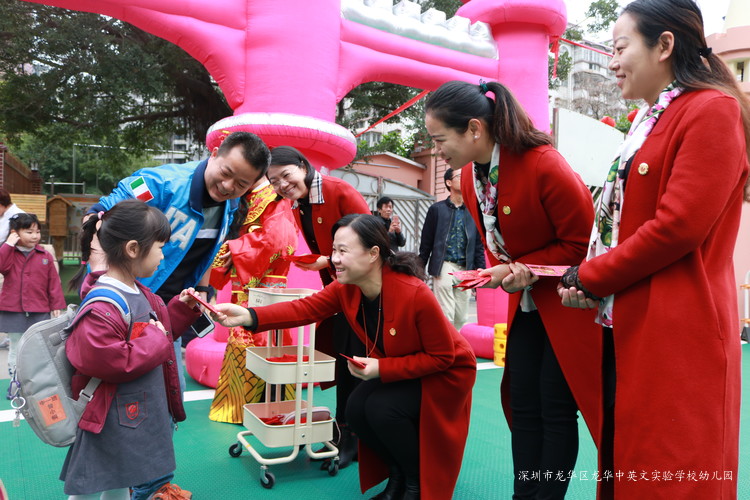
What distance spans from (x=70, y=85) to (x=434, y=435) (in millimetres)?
8244

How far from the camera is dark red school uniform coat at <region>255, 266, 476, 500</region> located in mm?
2090

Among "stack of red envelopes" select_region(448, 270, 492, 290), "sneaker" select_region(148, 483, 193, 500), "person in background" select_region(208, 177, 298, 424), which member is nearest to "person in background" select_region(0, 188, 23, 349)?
"person in background" select_region(208, 177, 298, 424)

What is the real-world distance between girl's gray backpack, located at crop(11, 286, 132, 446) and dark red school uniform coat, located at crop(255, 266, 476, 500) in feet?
2.19

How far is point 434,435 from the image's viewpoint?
6.94 feet

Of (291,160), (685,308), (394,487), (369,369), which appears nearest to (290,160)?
(291,160)

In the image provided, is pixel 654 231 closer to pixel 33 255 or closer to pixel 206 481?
pixel 206 481

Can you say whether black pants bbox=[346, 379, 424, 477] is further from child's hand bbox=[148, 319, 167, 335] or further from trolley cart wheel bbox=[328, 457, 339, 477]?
child's hand bbox=[148, 319, 167, 335]

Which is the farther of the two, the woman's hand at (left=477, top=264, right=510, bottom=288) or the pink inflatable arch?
the pink inflatable arch

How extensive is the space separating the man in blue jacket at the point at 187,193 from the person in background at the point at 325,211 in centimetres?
35

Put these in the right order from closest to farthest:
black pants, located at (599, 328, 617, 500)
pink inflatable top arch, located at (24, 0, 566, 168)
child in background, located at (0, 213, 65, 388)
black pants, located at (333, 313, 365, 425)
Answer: black pants, located at (599, 328, 617, 500), black pants, located at (333, 313, 365, 425), pink inflatable top arch, located at (24, 0, 566, 168), child in background, located at (0, 213, 65, 388)

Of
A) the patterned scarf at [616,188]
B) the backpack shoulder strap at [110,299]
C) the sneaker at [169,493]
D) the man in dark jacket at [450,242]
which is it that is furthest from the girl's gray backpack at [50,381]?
the man in dark jacket at [450,242]

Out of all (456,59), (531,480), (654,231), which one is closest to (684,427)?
(654,231)

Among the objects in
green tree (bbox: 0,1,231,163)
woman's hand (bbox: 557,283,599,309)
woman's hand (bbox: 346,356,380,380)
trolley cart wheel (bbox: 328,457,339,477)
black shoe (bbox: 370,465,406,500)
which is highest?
green tree (bbox: 0,1,231,163)

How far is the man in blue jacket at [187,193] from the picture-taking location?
2.25m
